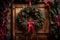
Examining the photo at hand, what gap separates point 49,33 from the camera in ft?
12.3

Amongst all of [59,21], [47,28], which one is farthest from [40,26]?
[59,21]

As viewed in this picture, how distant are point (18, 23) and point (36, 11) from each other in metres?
0.45

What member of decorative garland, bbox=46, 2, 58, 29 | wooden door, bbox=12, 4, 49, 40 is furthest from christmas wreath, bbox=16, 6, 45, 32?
decorative garland, bbox=46, 2, 58, 29

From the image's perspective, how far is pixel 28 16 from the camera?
147 inches

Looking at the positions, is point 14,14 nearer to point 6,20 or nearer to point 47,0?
point 6,20

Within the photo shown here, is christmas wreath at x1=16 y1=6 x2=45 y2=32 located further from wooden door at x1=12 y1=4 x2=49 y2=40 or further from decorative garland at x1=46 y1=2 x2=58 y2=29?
decorative garland at x1=46 y1=2 x2=58 y2=29

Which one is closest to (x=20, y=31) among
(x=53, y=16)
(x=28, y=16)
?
(x=28, y=16)

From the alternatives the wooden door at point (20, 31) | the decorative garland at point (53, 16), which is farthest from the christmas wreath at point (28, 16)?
the decorative garland at point (53, 16)

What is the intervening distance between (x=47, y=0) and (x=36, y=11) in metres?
0.35

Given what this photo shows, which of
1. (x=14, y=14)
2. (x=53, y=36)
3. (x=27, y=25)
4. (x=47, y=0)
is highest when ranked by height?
(x=47, y=0)

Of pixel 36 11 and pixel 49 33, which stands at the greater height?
pixel 36 11

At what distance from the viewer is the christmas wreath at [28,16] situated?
3.66 metres

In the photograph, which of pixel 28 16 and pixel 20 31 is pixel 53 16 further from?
pixel 20 31

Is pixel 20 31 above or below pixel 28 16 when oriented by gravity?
below
